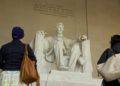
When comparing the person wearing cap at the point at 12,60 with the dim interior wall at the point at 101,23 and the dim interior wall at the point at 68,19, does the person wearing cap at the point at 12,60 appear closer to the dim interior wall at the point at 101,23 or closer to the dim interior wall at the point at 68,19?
the dim interior wall at the point at 68,19

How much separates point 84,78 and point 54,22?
3.07 meters

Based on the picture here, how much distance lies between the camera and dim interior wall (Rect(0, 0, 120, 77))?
23.3ft

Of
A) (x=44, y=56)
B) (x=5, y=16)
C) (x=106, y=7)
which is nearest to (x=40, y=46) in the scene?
(x=44, y=56)

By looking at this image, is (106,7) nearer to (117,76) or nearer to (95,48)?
(95,48)

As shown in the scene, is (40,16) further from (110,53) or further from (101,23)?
(110,53)

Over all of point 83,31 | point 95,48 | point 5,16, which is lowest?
point 95,48

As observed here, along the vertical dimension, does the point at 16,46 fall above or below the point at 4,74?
above

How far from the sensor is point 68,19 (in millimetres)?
7711

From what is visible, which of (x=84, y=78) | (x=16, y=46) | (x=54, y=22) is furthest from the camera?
(x=54, y=22)

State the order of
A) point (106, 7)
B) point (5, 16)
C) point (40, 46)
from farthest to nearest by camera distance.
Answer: point (106, 7) < point (5, 16) < point (40, 46)

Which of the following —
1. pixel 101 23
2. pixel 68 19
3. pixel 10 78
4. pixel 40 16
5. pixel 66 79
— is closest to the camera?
pixel 10 78

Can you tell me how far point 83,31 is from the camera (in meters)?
7.75

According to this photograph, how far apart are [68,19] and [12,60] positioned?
16.2 ft

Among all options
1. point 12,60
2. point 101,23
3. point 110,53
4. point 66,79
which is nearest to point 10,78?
point 12,60
